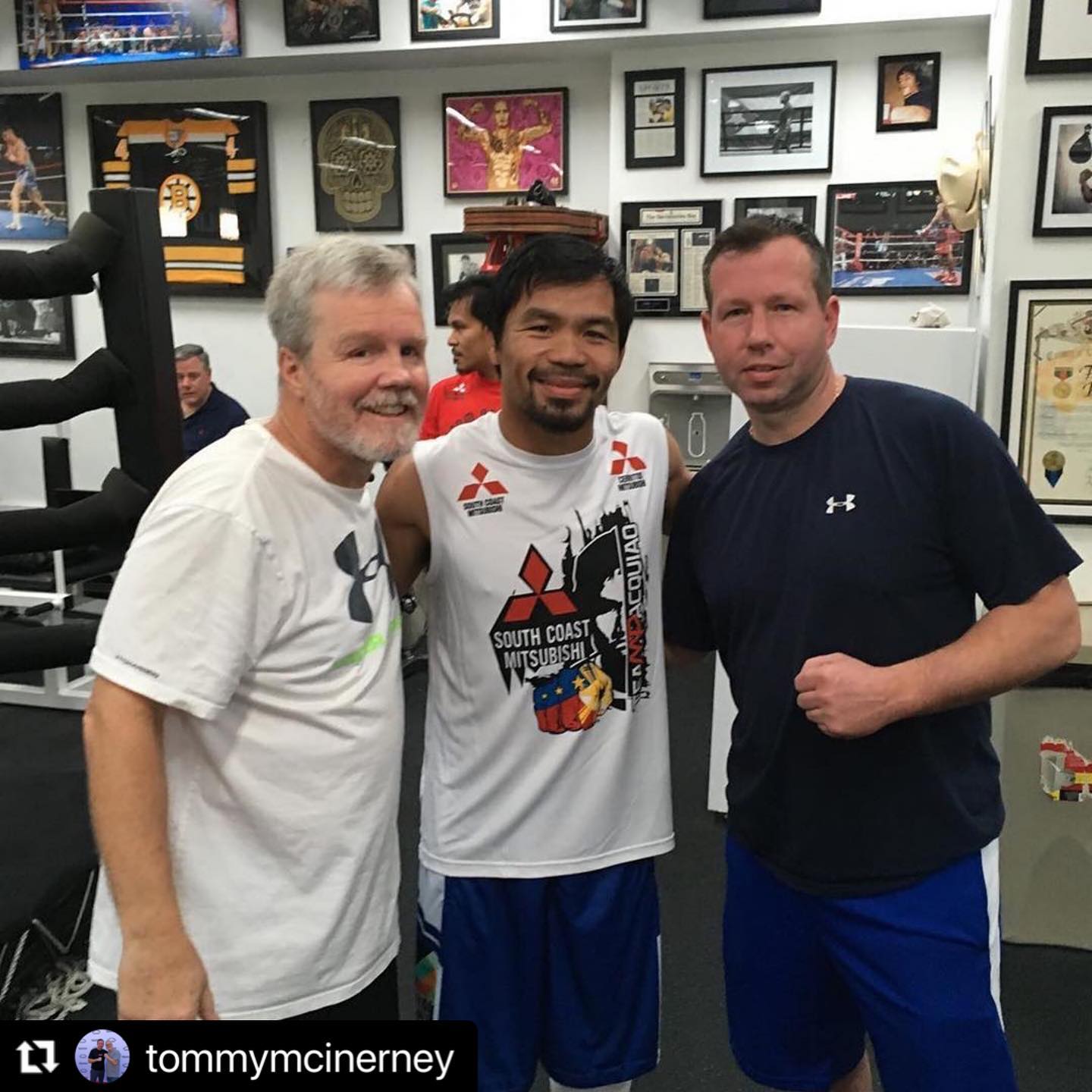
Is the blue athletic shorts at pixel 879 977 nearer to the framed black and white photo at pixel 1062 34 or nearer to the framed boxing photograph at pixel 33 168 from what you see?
the framed black and white photo at pixel 1062 34

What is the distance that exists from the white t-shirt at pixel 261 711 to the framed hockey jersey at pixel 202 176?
399 cm

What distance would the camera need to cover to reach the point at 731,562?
1.42 metres

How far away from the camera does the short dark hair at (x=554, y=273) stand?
1459 mm

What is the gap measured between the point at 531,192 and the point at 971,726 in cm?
299

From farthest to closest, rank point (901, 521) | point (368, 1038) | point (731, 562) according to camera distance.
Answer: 1. point (731, 562)
2. point (901, 521)
3. point (368, 1038)

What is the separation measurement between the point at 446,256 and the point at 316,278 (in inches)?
147

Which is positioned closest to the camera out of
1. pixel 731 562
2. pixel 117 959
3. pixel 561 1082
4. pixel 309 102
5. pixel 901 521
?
pixel 117 959

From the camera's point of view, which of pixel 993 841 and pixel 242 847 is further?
pixel 993 841

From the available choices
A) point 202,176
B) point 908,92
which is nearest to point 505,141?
point 202,176

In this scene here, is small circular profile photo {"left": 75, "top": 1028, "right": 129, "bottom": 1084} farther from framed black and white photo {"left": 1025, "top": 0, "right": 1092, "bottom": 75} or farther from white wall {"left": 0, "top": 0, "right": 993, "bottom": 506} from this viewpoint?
white wall {"left": 0, "top": 0, "right": 993, "bottom": 506}

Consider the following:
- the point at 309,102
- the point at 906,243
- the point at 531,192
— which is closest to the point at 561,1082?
the point at 531,192

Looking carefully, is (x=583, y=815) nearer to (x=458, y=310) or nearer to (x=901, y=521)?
(x=901, y=521)

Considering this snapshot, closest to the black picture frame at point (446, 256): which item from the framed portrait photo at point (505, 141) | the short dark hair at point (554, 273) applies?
the framed portrait photo at point (505, 141)

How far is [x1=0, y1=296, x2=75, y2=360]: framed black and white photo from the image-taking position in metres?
5.25
